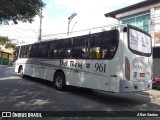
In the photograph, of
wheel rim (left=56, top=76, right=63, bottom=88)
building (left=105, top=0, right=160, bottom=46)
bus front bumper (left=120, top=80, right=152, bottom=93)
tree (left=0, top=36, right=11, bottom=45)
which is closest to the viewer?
bus front bumper (left=120, top=80, right=152, bottom=93)

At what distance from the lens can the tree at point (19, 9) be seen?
10.3 m

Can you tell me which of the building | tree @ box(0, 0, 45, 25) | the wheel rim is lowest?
the wheel rim

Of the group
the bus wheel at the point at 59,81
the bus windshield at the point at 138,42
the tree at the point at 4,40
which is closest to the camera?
the bus windshield at the point at 138,42

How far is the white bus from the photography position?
984cm

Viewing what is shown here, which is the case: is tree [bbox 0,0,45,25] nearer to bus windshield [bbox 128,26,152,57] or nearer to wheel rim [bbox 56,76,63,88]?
wheel rim [bbox 56,76,63,88]

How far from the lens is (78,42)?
12266 millimetres

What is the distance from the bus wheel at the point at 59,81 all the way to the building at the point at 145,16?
367 inches

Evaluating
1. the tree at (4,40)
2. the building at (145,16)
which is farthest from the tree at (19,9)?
the tree at (4,40)

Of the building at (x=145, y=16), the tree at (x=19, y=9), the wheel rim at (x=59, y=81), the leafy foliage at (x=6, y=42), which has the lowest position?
the wheel rim at (x=59, y=81)

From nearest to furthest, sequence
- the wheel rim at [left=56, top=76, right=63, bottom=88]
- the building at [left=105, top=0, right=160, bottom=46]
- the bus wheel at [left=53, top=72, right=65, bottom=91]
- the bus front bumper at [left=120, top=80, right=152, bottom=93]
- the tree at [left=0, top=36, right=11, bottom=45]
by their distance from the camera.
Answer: the bus front bumper at [left=120, top=80, right=152, bottom=93]
the bus wheel at [left=53, top=72, right=65, bottom=91]
the wheel rim at [left=56, top=76, right=63, bottom=88]
the building at [left=105, top=0, right=160, bottom=46]
the tree at [left=0, top=36, right=11, bottom=45]

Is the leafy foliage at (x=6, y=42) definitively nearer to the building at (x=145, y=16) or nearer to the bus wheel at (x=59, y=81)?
the building at (x=145, y=16)

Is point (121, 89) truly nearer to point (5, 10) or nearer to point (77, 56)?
point (77, 56)

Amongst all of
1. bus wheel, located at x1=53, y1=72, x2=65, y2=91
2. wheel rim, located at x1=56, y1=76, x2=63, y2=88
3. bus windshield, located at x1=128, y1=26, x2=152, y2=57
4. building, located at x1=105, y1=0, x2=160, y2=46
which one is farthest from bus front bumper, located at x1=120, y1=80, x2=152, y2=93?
building, located at x1=105, y1=0, x2=160, y2=46

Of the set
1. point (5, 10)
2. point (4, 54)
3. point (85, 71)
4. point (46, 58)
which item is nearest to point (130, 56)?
point (85, 71)
